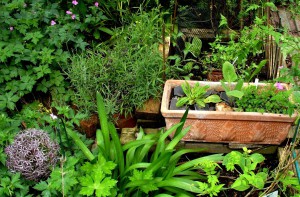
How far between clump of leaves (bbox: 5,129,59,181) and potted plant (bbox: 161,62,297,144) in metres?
0.85

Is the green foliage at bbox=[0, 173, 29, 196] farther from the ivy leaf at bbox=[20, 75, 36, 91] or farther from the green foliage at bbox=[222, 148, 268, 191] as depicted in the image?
the green foliage at bbox=[222, 148, 268, 191]

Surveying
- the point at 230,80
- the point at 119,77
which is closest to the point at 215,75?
the point at 230,80

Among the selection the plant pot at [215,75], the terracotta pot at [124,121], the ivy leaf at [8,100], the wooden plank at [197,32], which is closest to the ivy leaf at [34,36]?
the ivy leaf at [8,100]

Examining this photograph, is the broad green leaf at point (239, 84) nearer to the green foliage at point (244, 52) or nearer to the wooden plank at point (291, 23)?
the green foliage at point (244, 52)

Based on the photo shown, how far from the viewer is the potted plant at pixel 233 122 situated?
3291 mm

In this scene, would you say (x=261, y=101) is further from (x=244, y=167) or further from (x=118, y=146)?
(x=118, y=146)

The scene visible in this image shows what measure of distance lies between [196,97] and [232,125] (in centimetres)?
33

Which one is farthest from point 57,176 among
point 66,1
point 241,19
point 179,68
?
point 241,19

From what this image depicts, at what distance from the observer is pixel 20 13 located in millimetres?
3965

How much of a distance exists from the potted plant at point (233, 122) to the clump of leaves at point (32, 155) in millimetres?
854

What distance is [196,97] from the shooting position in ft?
11.3

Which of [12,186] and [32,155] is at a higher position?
[32,155]

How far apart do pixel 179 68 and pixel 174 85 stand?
0.30m

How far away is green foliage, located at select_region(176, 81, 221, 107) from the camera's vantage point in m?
3.41
